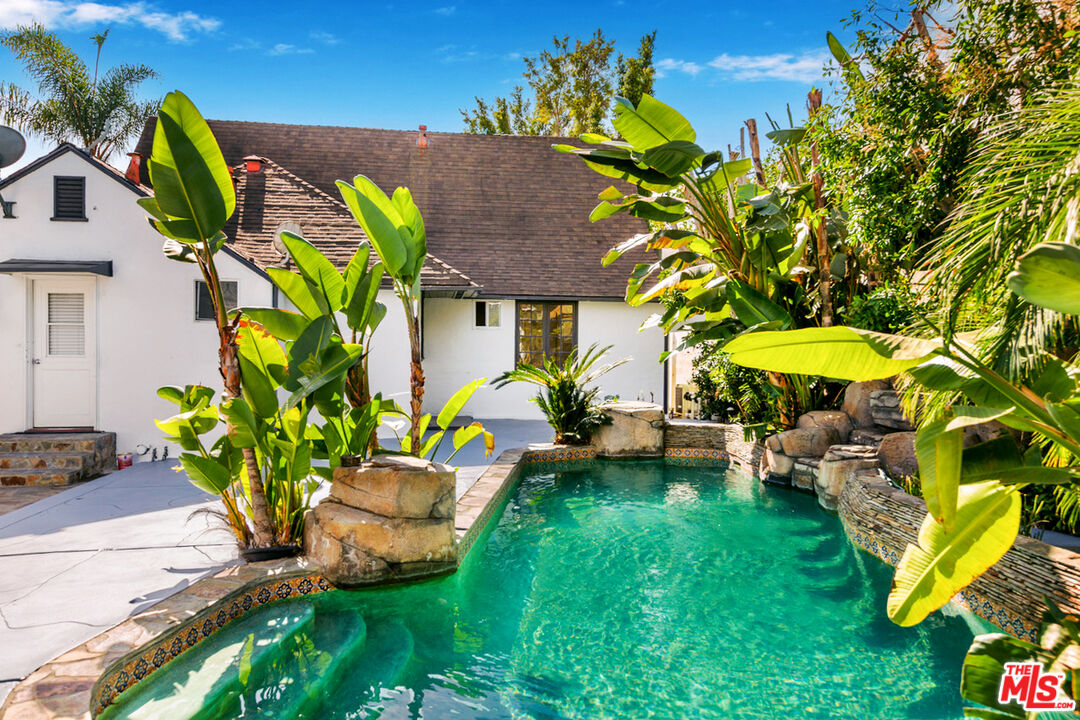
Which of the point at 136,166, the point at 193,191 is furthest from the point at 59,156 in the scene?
the point at 193,191

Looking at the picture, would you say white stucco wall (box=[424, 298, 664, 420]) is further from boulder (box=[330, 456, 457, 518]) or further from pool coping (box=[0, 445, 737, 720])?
boulder (box=[330, 456, 457, 518])

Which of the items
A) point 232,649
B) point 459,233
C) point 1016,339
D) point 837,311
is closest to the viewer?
point 232,649

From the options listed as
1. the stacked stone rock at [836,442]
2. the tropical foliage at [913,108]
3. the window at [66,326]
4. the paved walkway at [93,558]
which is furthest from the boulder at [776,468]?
the window at [66,326]

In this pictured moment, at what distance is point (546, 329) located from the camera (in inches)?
562

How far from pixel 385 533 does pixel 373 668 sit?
1214 millimetres

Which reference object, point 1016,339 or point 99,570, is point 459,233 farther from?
point 1016,339

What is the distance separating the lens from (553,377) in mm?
10477

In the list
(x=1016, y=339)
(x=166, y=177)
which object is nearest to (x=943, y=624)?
(x=1016, y=339)

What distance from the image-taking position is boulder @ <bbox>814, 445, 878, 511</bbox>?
731 cm

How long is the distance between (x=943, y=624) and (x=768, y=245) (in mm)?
5387

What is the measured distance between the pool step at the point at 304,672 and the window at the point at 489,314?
10.1 meters

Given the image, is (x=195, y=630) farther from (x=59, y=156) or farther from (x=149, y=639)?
(x=59, y=156)

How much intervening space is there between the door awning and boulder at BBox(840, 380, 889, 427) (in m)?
9.99

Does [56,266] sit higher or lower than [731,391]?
higher
